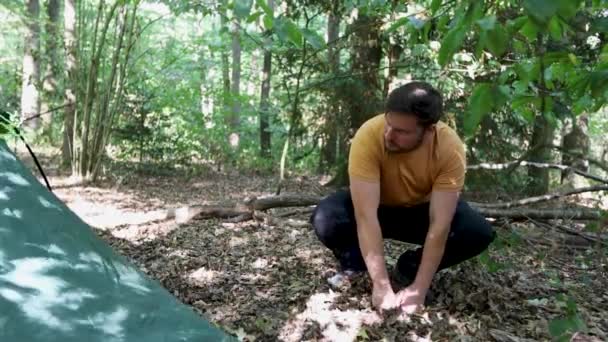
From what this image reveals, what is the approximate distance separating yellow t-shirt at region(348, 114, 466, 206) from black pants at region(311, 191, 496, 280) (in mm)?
218

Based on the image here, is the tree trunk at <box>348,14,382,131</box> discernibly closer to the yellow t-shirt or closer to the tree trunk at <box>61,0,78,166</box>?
the tree trunk at <box>61,0,78,166</box>

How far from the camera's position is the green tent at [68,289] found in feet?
5.74

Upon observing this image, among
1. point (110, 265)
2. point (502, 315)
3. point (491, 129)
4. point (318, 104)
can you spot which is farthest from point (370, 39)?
point (110, 265)

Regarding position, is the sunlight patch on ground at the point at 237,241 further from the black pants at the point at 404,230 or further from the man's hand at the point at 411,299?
the man's hand at the point at 411,299

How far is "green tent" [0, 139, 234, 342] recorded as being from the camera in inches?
68.8

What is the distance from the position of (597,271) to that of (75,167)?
5.97 metres

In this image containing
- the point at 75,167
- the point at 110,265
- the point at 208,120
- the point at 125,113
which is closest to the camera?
the point at 110,265

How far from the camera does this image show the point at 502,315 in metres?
2.54

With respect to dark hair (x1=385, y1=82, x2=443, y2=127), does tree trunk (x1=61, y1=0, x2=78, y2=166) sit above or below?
above

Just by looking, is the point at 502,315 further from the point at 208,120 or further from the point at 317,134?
the point at 208,120

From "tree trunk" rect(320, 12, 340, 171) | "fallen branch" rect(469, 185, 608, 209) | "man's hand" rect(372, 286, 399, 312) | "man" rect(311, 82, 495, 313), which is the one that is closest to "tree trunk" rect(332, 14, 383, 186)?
"tree trunk" rect(320, 12, 340, 171)

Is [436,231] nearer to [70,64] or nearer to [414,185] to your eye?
[414,185]

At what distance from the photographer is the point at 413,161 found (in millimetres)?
2447

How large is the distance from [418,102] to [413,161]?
313 millimetres
